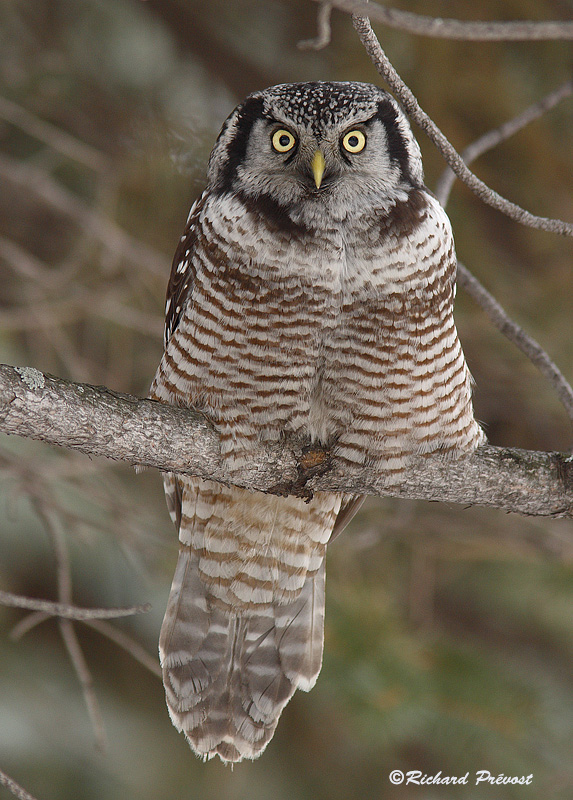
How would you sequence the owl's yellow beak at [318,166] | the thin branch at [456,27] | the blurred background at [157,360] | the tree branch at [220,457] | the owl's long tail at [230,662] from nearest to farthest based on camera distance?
the thin branch at [456,27] → the tree branch at [220,457] → the owl's yellow beak at [318,166] → the owl's long tail at [230,662] → the blurred background at [157,360]

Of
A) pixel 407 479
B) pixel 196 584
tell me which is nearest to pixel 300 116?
pixel 407 479

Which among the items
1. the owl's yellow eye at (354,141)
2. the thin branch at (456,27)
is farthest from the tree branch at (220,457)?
the thin branch at (456,27)

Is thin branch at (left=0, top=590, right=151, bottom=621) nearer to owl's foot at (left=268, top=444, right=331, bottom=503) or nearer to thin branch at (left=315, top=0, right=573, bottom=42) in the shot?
owl's foot at (left=268, top=444, right=331, bottom=503)

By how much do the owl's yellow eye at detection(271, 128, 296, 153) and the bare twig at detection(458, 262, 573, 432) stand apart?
0.66 meters

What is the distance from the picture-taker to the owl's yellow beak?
201 centimetres

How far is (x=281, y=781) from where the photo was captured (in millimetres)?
3797

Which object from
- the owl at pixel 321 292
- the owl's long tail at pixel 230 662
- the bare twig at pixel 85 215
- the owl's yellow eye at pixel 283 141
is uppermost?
the bare twig at pixel 85 215

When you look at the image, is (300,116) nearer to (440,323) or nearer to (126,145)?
(440,323)

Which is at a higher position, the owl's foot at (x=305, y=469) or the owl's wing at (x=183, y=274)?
the owl's wing at (x=183, y=274)

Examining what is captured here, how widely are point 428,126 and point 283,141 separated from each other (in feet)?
1.90

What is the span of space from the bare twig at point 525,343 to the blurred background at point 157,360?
0.81 m

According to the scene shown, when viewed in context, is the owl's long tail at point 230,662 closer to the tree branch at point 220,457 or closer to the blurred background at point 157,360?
the blurred background at point 157,360

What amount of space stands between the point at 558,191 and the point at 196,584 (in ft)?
6.79

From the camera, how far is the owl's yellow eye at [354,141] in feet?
7.00
